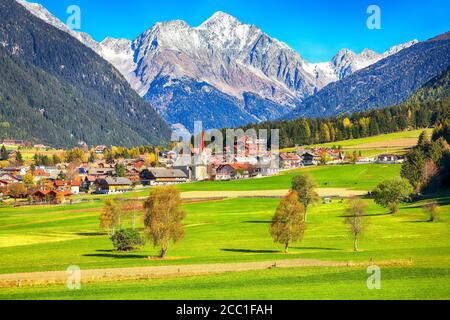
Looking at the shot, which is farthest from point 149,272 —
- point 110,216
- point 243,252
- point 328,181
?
point 328,181

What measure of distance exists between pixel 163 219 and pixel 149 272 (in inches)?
571

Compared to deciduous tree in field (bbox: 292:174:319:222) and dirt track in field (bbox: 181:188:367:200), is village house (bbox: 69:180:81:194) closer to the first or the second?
dirt track in field (bbox: 181:188:367:200)

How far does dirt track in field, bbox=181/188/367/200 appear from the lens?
136 meters

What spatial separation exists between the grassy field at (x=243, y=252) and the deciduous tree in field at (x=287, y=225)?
60.0 inches

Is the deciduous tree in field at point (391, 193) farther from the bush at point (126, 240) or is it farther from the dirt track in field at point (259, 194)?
the bush at point (126, 240)

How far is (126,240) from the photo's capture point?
70.0m

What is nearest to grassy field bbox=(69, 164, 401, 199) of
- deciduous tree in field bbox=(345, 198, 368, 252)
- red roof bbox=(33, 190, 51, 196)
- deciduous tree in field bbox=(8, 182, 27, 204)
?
red roof bbox=(33, 190, 51, 196)

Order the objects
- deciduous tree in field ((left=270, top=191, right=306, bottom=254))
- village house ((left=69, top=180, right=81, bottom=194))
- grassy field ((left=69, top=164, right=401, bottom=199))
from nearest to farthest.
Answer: deciduous tree in field ((left=270, top=191, right=306, bottom=254)), grassy field ((left=69, top=164, right=401, bottom=199)), village house ((left=69, top=180, right=81, bottom=194))

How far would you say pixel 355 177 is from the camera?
6836 inches

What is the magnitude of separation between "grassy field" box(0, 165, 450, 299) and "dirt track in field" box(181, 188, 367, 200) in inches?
363

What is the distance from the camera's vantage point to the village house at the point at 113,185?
190875 millimetres

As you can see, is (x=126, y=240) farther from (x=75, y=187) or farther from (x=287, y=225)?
(x=75, y=187)

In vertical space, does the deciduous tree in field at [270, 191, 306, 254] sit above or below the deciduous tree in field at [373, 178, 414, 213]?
below
